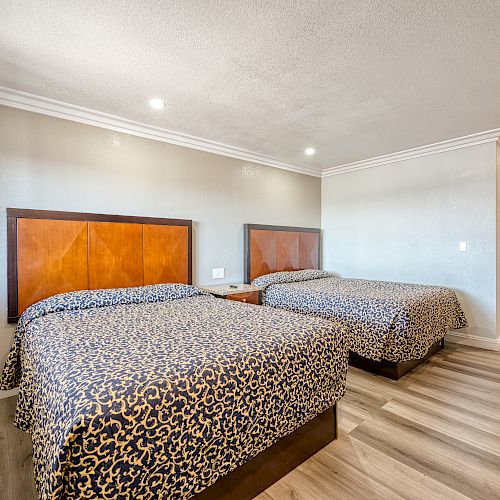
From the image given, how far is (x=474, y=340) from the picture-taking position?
3582 mm

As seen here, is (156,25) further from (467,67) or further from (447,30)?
(467,67)

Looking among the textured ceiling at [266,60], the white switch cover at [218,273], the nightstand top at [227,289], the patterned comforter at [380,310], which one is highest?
the textured ceiling at [266,60]

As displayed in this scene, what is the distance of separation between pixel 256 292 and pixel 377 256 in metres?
1.98

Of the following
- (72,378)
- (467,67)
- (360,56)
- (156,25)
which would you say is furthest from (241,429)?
(467,67)

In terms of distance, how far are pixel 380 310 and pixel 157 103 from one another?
2.61 metres

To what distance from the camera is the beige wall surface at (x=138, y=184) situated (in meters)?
2.51

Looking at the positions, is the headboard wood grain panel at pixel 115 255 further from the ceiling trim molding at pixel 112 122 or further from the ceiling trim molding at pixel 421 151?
the ceiling trim molding at pixel 421 151

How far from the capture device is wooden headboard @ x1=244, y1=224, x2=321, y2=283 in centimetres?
397

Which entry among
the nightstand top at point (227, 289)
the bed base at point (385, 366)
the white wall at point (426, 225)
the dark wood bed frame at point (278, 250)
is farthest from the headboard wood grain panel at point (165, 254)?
the white wall at point (426, 225)

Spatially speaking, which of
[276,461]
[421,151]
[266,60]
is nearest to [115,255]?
[266,60]

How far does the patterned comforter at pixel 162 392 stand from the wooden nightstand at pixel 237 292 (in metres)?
0.99

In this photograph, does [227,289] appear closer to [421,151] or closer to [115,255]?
[115,255]

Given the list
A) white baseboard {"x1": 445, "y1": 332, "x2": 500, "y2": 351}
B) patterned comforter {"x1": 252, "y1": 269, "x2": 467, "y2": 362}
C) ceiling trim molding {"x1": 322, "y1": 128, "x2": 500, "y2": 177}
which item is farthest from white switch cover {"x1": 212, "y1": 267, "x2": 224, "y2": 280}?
white baseboard {"x1": 445, "y1": 332, "x2": 500, "y2": 351}

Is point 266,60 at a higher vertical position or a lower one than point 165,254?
higher
